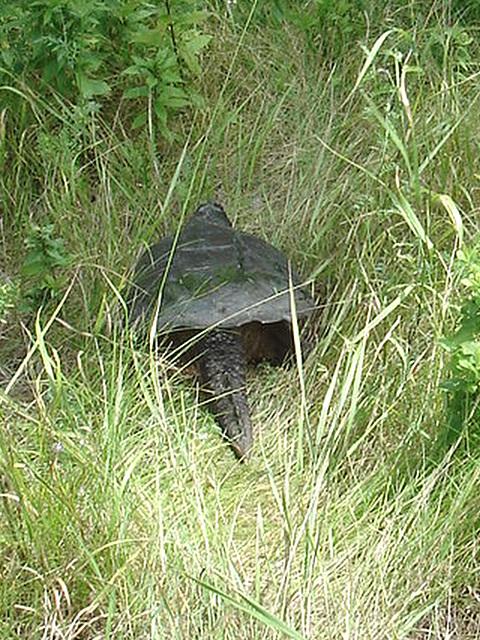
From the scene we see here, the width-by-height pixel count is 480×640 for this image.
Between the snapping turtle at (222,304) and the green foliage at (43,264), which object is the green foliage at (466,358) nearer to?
the snapping turtle at (222,304)

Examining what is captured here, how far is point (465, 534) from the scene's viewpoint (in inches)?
90.4

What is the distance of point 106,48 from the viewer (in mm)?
3438

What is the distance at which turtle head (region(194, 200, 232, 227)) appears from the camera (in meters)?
3.22

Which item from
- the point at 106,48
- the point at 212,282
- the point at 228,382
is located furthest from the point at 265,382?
the point at 106,48

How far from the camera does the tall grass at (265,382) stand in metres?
2.20

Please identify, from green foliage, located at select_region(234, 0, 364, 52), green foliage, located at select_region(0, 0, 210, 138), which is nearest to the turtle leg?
green foliage, located at select_region(0, 0, 210, 138)

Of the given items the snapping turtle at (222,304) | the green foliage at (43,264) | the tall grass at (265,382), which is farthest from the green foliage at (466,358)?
the green foliage at (43,264)

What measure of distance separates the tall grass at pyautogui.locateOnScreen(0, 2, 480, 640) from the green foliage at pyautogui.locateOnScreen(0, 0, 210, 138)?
101mm

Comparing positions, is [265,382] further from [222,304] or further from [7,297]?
[7,297]

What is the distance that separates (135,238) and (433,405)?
115 centimetres

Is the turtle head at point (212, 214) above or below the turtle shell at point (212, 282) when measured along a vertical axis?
above

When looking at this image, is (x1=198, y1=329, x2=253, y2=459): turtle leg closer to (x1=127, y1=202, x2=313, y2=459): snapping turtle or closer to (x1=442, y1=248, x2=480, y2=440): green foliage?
(x1=127, y1=202, x2=313, y2=459): snapping turtle

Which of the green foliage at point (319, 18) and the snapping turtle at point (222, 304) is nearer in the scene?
the snapping turtle at point (222, 304)

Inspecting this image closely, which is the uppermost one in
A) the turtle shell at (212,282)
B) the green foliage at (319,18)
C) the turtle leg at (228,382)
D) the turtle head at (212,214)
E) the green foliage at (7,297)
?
the green foliage at (319,18)
